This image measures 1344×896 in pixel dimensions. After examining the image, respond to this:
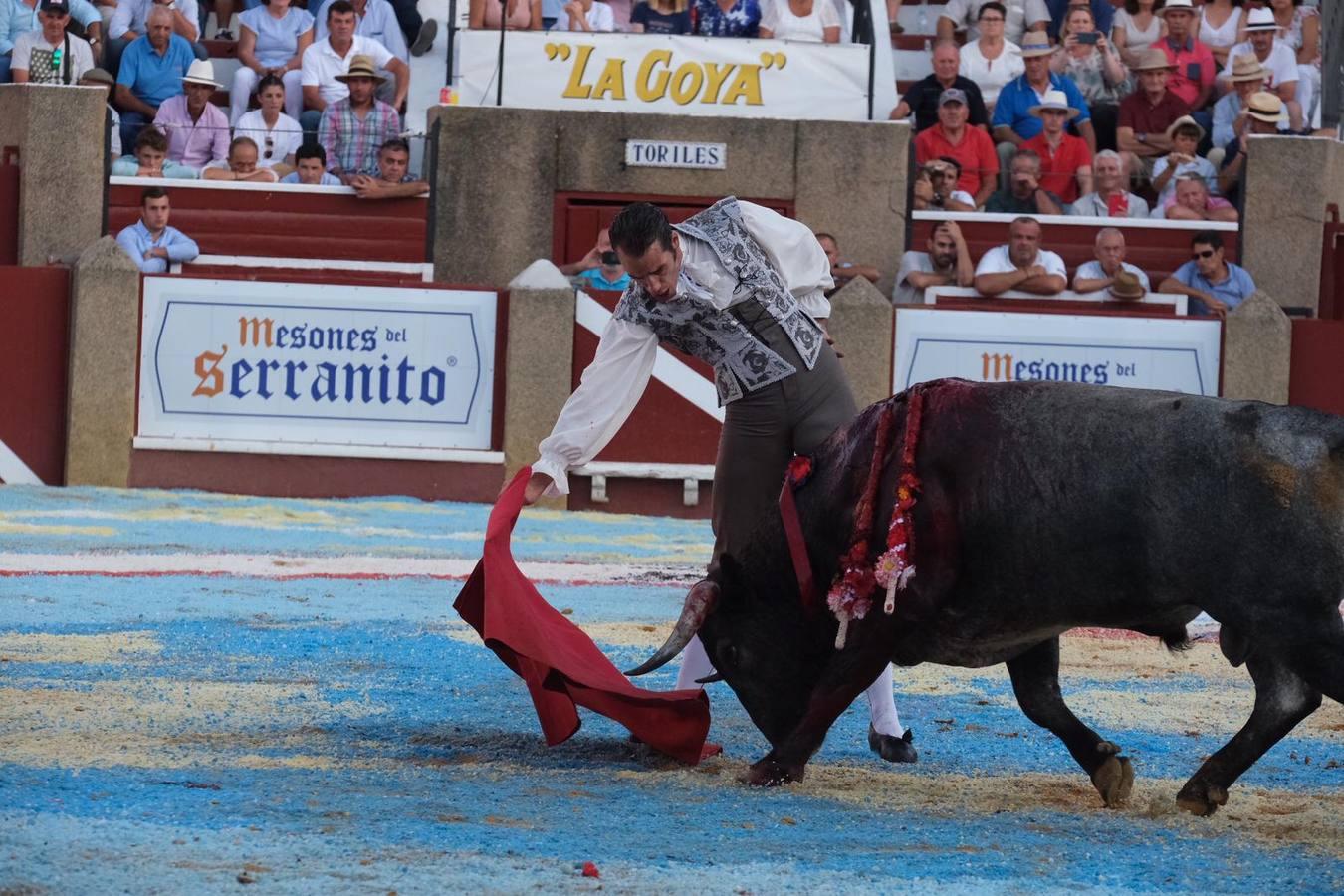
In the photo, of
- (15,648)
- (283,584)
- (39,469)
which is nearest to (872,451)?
(15,648)

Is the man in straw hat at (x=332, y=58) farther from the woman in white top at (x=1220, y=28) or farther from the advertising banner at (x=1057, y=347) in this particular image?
the woman in white top at (x=1220, y=28)

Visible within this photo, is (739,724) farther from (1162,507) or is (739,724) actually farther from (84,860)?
(84,860)

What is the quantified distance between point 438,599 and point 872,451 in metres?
3.13

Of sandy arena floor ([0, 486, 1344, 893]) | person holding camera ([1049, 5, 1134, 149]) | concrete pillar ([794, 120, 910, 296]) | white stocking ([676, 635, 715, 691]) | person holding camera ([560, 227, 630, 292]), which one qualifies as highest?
person holding camera ([1049, 5, 1134, 149])

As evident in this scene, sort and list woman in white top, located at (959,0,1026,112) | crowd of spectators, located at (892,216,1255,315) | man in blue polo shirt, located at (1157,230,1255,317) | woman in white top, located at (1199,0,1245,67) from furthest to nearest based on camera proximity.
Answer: woman in white top, located at (1199,0,1245,67) → woman in white top, located at (959,0,1026,112) → man in blue polo shirt, located at (1157,230,1255,317) → crowd of spectators, located at (892,216,1255,315)

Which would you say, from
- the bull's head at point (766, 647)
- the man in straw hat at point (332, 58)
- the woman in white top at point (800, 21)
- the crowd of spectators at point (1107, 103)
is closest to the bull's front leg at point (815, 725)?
the bull's head at point (766, 647)

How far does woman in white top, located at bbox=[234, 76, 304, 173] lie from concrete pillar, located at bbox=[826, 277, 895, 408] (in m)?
3.48

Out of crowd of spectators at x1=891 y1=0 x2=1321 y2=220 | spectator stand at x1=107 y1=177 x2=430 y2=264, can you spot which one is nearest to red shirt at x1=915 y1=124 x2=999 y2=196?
crowd of spectators at x1=891 y1=0 x2=1321 y2=220

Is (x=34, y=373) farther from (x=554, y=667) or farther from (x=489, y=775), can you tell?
(x=489, y=775)

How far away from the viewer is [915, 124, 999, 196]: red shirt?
12164 millimetres

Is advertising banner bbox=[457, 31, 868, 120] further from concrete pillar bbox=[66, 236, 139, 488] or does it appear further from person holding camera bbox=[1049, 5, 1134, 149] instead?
concrete pillar bbox=[66, 236, 139, 488]

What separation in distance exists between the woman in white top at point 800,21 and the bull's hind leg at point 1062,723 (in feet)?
26.7

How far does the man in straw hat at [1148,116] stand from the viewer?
1255 centimetres

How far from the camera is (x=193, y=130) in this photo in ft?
39.5
